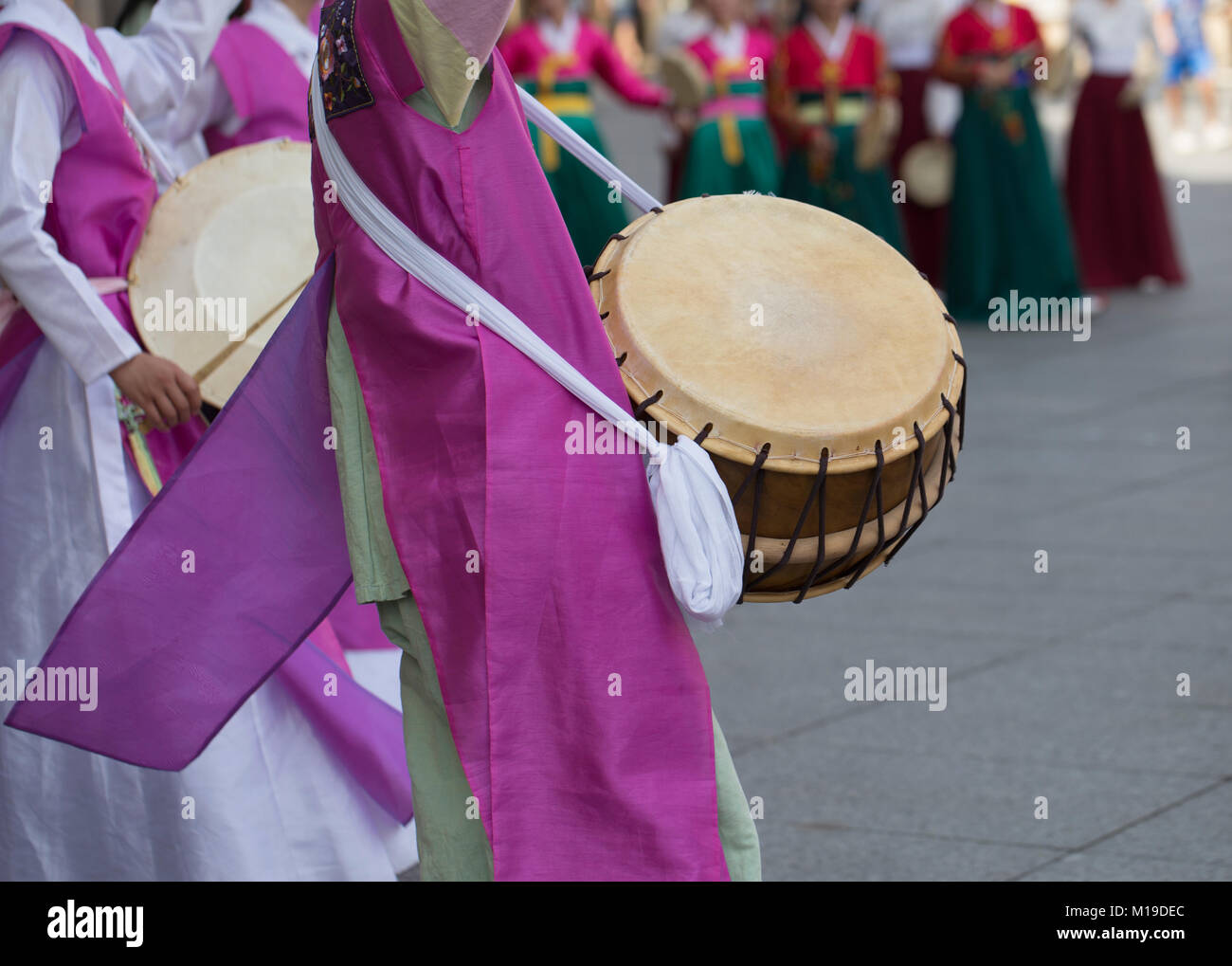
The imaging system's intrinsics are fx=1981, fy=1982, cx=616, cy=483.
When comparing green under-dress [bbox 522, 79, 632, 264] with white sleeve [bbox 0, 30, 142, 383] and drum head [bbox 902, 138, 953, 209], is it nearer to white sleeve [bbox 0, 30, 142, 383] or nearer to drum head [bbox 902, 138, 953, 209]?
drum head [bbox 902, 138, 953, 209]

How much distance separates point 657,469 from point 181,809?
1.23m

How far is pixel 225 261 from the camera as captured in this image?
3.33 m

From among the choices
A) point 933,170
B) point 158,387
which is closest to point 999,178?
point 933,170

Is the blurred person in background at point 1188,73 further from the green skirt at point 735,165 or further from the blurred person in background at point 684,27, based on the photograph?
the green skirt at point 735,165

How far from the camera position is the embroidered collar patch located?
7.93ft

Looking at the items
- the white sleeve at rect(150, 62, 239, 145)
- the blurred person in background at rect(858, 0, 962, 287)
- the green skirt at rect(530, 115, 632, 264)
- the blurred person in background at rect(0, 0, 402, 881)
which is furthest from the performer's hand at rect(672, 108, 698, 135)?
the blurred person in background at rect(0, 0, 402, 881)

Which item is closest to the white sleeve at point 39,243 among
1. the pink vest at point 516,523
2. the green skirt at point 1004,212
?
the pink vest at point 516,523

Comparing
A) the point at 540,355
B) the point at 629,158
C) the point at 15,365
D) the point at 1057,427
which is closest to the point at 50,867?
the point at 15,365

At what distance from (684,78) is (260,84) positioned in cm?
666

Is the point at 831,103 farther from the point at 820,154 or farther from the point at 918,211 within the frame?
the point at 918,211

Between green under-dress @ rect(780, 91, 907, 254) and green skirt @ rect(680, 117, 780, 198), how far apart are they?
0.83ft

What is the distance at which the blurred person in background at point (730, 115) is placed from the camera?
33.8 ft

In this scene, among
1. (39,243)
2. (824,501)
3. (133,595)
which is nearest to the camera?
(824,501)

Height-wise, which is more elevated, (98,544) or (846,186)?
(846,186)
